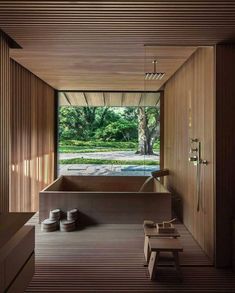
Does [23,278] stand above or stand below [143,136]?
below

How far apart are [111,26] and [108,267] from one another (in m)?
2.36

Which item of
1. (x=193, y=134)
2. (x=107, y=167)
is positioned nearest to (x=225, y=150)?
(x=193, y=134)

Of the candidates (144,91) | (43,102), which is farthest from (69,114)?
(144,91)

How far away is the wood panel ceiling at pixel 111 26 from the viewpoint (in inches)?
96.7

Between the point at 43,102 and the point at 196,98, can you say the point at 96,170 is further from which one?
the point at 196,98

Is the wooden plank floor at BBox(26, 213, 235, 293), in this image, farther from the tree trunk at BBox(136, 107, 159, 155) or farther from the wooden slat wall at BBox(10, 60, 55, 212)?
the tree trunk at BBox(136, 107, 159, 155)

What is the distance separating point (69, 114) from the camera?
8.41 meters

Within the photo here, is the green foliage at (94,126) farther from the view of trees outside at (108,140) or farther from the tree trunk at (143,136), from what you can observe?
the tree trunk at (143,136)

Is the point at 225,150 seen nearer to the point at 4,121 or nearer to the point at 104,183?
the point at 4,121

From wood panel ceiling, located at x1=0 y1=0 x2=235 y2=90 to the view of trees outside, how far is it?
341 cm

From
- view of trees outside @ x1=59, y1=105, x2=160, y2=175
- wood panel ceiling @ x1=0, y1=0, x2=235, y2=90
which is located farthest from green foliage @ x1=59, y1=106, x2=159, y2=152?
wood panel ceiling @ x1=0, y1=0, x2=235, y2=90

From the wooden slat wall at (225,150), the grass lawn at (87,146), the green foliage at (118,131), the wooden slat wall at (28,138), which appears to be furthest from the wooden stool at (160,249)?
the grass lawn at (87,146)

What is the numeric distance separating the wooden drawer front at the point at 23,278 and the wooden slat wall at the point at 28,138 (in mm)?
2370

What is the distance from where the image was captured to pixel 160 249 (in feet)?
10.0
